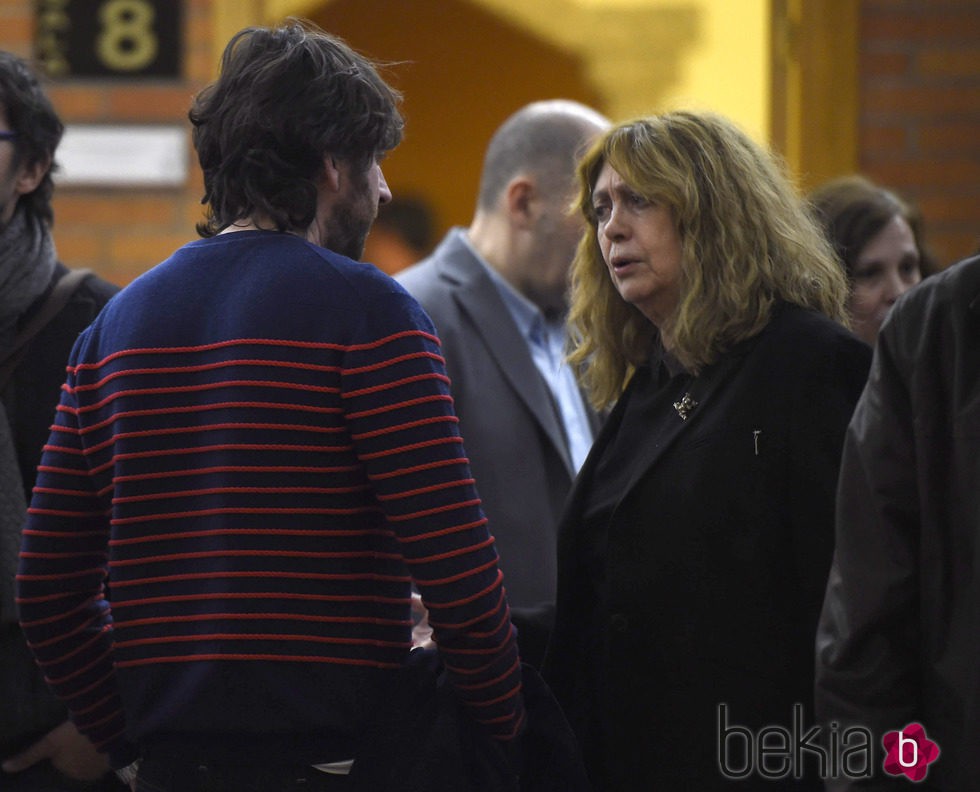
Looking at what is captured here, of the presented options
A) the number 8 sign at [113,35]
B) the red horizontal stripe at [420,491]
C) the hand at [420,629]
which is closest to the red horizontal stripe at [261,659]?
the red horizontal stripe at [420,491]

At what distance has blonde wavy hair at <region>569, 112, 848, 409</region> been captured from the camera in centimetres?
231

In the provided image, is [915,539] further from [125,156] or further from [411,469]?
[125,156]

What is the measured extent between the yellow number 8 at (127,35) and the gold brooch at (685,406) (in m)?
2.96

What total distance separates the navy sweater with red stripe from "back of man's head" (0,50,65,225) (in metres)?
0.80

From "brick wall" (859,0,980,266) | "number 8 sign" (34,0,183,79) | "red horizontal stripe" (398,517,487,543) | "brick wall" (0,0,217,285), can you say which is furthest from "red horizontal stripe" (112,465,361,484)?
"brick wall" (859,0,980,266)

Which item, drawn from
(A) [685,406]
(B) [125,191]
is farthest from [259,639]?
(B) [125,191]

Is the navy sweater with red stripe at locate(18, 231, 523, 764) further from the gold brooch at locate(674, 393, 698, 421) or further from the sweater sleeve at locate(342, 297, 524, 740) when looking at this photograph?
the gold brooch at locate(674, 393, 698, 421)

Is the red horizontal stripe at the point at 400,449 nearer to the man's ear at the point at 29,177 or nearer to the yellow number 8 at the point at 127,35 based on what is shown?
the man's ear at the point at 29,177

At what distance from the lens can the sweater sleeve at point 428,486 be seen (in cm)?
190

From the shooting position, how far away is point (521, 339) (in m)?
3.24

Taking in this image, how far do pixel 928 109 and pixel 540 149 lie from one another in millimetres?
1671

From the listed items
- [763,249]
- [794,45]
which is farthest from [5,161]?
[794,45]

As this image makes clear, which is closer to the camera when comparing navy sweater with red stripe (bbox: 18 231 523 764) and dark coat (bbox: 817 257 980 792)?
dark coat (bbox: 817 257 980 792)

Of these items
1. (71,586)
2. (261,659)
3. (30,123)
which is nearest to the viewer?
(261,659)
